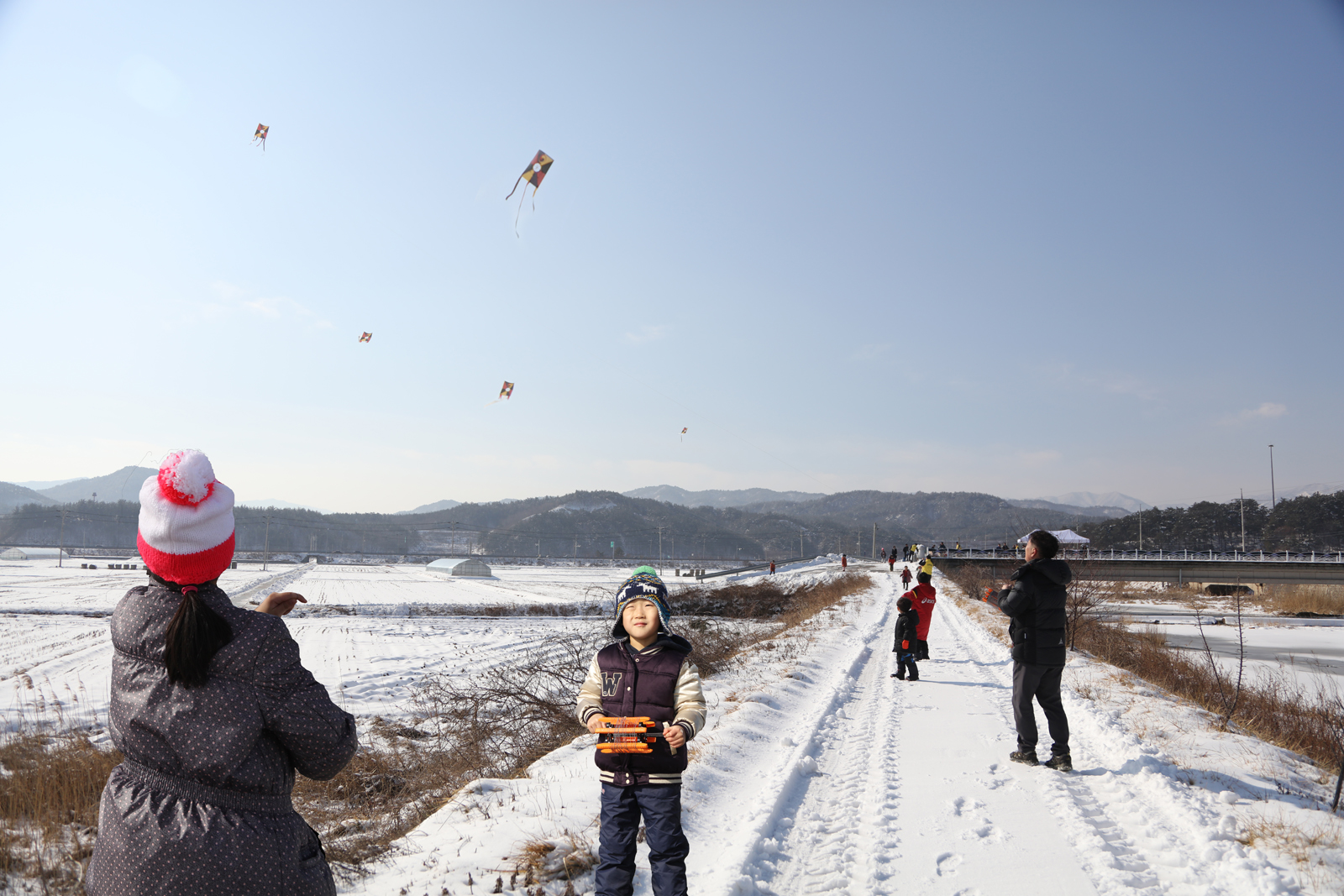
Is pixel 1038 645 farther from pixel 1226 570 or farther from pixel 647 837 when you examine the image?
pixel 1226 570

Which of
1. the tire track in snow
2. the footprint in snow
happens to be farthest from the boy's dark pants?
the footprint in snow

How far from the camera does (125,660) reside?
2162 mm

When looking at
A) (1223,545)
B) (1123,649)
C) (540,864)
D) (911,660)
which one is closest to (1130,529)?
(1223,545)

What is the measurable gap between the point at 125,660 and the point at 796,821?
4.59 m

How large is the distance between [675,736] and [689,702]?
207mm

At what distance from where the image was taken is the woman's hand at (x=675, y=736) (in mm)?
3529

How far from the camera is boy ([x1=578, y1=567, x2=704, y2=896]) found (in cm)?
361

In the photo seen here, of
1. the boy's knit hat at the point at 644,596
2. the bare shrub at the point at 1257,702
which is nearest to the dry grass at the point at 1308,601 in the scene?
the bare shrub at the point at 1257,702

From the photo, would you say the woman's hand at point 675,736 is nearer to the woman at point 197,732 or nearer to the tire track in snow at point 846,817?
the tire track in snow at point 846,817

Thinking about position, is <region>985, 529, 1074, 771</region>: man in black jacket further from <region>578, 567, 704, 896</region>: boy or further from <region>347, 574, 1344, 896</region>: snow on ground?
<region>578, 567, 704, 896</region>: boy

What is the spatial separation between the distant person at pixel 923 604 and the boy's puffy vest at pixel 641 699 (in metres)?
9.56

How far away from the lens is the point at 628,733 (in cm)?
365

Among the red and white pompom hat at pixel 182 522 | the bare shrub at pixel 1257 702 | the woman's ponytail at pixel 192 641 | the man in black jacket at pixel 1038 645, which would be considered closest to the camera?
the woman's ponytail at pixel 192 641

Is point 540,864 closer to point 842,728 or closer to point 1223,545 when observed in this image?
point 842,728
